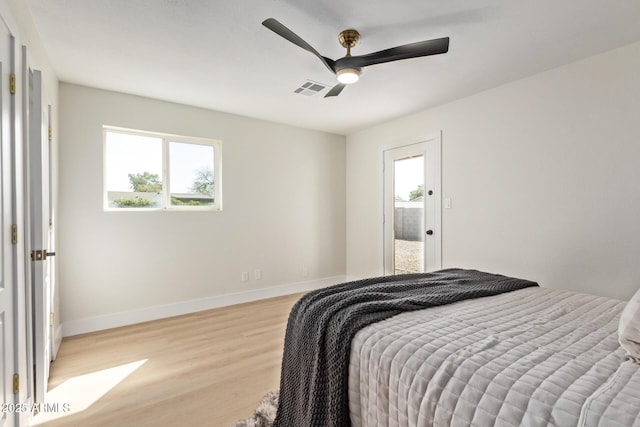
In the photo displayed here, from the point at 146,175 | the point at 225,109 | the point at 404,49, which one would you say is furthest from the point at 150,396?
the point at 225,109

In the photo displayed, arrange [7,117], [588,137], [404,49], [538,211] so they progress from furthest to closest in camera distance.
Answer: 1. [538,211]
2. [588,137]
3. [404,49]
4. [7,117]

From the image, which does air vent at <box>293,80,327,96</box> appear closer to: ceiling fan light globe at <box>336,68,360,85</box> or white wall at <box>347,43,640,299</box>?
ceiling fan light globe at <box>336,68,360,85</box>

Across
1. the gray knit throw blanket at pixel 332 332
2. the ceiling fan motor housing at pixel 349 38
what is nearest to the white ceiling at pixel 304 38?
the ceiling fan motor housing at pixel 349 38

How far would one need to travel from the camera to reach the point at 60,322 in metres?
3.04

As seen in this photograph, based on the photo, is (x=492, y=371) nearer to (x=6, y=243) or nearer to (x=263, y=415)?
(x=263, y=415)

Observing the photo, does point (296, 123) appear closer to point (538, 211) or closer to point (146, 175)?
point (146, 175)

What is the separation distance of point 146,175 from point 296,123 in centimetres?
210

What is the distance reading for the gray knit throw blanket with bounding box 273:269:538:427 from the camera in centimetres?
131

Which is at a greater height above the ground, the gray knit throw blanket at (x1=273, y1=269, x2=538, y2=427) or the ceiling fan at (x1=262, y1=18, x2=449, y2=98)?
the ceiling fan at (x1=262, y1=18, x2=449, y2=98)

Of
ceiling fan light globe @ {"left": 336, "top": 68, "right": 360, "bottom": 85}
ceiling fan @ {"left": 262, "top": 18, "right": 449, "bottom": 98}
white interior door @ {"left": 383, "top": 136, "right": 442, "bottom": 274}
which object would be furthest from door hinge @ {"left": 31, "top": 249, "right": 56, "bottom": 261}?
white interior door @ {"left": 383, "top": 136, "right": 442, "bottom": 274}

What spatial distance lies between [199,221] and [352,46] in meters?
2.70

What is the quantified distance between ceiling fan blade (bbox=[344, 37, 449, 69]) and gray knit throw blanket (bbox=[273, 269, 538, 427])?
1.47 m

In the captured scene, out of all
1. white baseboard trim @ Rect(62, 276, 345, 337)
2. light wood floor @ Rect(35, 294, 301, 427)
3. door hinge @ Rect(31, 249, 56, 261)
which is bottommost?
light wood floor @ Rect(35, 294, 301, 427)

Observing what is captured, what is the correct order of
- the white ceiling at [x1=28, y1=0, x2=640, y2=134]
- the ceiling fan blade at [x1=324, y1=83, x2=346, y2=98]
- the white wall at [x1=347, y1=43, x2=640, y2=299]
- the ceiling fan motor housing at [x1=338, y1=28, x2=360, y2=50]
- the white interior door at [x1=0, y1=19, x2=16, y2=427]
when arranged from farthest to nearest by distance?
the ceiling fan blade at [x1=324, y1=83, x2=346, y2=98] < the white wall at [x1=347, y1=43, x2=640, y2=299] < the ceiling fan motor housing at [x1=338, y1=28, x2=360, y2=50] < the white ceiling at [x1=28, y1=0, x2=640, y2=134] < the white interior door at [x1=0, y1=19, x2=16, y2=427]
